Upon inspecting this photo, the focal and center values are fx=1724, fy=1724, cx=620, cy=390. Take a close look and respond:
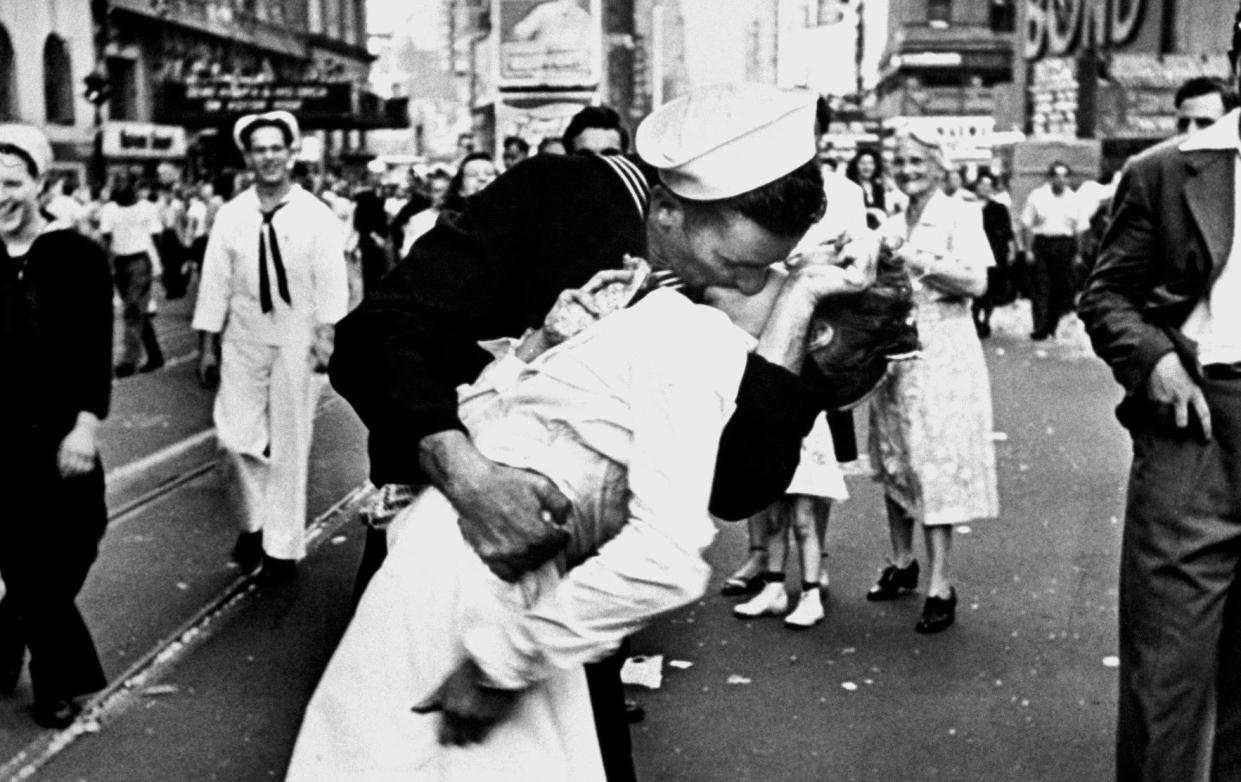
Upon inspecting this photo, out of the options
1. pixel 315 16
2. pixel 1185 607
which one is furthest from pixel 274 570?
pixel 315 16

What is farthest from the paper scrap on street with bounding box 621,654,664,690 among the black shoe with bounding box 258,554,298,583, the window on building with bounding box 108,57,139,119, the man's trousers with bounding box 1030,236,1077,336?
the window on building with bounding box 108,57,139,119

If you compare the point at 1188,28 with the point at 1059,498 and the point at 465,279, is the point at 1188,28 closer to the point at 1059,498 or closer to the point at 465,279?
the point at 1059,498

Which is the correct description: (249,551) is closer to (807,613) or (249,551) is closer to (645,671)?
(645,671)

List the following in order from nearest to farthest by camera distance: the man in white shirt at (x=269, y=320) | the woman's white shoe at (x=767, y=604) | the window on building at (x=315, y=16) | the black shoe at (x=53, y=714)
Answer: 1. the black shoe at (x=53, y=714)
2. the woman's white shoe at (x=767, y=604)
3. the man in white shirt at (x=269, y=320)
4. the window on building at (x=315, y=16)

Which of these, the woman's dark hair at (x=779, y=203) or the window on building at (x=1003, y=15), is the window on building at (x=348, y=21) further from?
the woman's dark hair at (x=779, y=203)

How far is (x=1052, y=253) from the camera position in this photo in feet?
65.0

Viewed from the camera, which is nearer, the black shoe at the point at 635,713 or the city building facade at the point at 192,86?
the black shoe at the point at 635,713

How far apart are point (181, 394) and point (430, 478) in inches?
499

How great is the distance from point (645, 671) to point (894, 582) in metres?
1.59

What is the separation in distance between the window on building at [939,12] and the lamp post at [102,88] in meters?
66.9

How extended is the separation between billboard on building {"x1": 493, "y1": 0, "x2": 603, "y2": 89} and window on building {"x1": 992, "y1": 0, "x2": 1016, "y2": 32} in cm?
3193

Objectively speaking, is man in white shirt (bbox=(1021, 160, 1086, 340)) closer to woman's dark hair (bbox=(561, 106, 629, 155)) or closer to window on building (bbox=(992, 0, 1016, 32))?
woman's dark hair (bbox=(561, 106, 629, 155))

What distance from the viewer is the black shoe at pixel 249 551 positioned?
790 cm

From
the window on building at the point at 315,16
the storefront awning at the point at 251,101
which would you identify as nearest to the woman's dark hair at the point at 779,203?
the storefront awning at the point at 251,101
